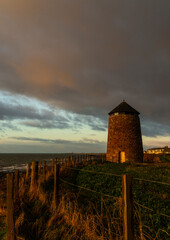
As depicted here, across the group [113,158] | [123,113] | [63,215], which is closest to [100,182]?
[63,215]

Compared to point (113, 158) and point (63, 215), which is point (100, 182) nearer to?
point (63, 215)

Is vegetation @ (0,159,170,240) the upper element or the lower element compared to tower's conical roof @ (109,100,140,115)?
lower

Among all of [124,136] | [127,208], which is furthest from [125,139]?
[127,208]

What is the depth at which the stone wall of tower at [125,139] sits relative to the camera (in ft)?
79.8

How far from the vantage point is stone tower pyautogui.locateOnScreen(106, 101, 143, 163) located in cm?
2430

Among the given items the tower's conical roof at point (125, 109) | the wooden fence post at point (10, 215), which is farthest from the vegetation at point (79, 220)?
the tower's conical roof at point (125, 109)

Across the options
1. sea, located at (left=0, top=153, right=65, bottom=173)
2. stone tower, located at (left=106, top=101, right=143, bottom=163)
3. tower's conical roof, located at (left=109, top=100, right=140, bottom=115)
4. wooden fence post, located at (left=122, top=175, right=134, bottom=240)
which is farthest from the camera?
sea, located at (left=0, top=153, right=65, bottom=173)

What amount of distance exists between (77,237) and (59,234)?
40cm

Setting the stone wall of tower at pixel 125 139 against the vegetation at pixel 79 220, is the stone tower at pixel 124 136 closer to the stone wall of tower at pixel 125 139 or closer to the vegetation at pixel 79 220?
the stone wall of tower at pixel 125 139

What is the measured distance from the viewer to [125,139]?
2450 centimetres

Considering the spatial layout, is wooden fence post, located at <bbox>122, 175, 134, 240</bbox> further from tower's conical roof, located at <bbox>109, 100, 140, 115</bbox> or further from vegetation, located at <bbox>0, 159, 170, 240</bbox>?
tower's conical roof, located at <bbox>109, 100, 140, 115</bbox>

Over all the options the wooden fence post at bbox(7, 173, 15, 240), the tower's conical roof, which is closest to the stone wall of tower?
the tower's conical roof

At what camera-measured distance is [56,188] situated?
5957mm

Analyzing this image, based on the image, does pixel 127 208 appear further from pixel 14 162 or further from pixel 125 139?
pixel 14 162
